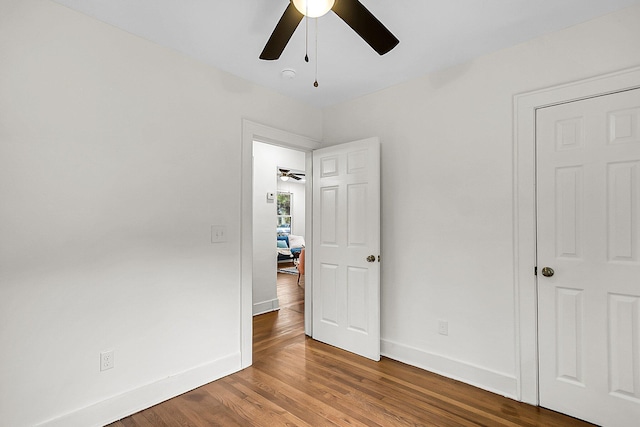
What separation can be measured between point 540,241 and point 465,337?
3.00ft

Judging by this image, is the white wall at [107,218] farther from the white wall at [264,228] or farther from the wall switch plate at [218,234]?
the white wall at [264,228]

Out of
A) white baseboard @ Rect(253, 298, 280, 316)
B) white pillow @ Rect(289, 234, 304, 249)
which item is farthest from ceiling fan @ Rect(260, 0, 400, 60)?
white pillow @ Rect(289, 234, 304, 249)

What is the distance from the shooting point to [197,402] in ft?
7.46

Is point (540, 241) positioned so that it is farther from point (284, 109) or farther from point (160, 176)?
point (160, 176)

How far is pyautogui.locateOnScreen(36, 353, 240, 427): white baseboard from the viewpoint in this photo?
1.92m

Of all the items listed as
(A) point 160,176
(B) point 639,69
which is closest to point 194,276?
(A) point 160,176

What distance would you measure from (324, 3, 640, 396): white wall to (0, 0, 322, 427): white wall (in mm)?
1418

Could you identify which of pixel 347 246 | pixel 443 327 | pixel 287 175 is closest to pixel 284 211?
pixel 287 175

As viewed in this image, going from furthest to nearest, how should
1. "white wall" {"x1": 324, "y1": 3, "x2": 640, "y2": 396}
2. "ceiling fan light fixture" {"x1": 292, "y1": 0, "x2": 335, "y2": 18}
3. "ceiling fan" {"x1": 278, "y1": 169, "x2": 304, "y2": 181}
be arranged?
"ceiling fan" {"x1": 278, "y1": 169, "x2": 304, "y2": 181} → "white wall" {"x1": 324, "y1": 3, "x2": 640, "y2": 396} → "ceiling fan light fixture" {"x1": 292, "y1": 0, "x2": 335, "y2": 18}

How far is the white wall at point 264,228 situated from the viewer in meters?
4.38

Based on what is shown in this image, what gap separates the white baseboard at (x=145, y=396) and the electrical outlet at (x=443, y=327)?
170 cm

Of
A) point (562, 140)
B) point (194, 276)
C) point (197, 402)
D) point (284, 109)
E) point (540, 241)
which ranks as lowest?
point (197, 402)

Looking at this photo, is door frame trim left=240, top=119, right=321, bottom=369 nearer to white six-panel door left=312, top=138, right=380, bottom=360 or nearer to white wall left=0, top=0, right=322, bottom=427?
white wall left=0, top=0, right=322, bottom=427

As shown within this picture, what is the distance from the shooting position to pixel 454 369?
2.58 m
